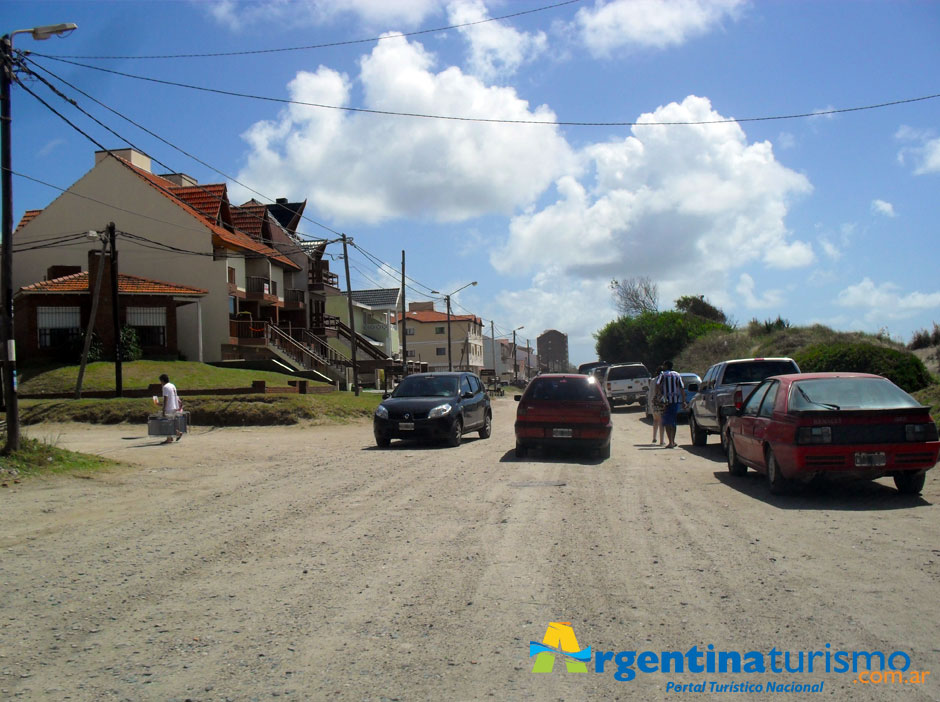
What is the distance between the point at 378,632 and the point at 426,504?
4587 millimetres

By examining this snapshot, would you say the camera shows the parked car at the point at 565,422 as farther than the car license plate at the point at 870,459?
Yes

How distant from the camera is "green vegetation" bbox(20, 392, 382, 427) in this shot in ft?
80.4

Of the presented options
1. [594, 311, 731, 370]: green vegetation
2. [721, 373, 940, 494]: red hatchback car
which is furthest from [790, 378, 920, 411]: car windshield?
[594, 311, 731, 370]: green vegetation

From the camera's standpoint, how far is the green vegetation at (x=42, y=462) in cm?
1179

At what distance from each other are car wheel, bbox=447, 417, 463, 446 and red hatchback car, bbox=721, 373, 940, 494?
26.6 feet

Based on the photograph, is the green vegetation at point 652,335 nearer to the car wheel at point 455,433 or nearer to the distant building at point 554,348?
the car wheel at point 455,433

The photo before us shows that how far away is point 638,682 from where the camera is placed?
420 cm

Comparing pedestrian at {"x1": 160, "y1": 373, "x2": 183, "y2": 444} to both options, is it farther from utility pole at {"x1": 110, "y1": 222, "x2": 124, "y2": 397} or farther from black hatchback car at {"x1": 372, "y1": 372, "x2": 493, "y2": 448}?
utility pole at {"x1": 110, "y1": 222, "x2": 124, "y2": 397}

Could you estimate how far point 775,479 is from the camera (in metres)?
9.78

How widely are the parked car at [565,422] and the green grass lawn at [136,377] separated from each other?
737 inches

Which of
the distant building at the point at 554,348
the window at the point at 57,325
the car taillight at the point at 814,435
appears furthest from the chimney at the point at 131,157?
the distant building at the point at 554,348

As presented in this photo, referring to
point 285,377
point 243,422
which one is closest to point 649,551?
point 243,422

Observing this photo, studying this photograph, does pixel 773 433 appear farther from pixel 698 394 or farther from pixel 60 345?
pixel 60 345

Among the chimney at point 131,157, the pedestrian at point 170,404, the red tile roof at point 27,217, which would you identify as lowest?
the pedestrian at point 170,404
